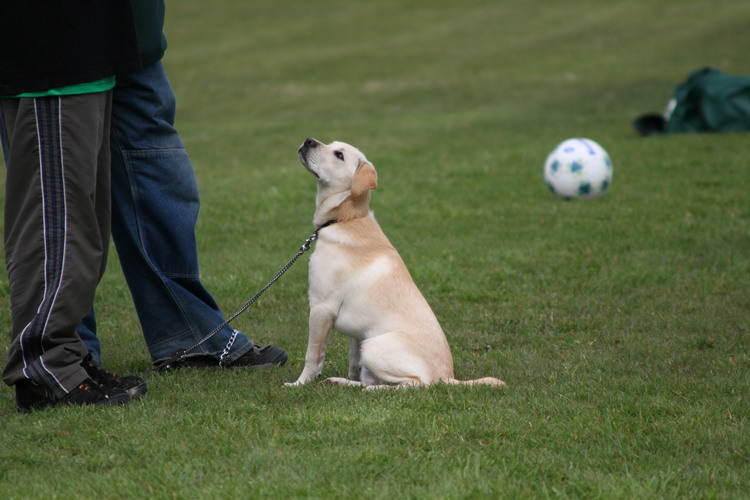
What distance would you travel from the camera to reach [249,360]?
5004mm

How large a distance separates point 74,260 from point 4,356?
138cm

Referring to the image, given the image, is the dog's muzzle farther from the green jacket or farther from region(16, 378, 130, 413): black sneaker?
region(16, 378, 130, 413): black sneaker

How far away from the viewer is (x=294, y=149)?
12.8 meters

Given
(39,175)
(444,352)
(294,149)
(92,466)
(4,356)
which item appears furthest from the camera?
(294,149)

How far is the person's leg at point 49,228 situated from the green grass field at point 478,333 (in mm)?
235

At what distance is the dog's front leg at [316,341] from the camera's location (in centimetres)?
463

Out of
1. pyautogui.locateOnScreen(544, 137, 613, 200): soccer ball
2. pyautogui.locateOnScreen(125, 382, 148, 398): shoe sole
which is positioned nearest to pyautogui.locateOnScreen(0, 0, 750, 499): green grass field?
pyautogui.locateOnScreen(125, 382, 148, 398): shoe sole

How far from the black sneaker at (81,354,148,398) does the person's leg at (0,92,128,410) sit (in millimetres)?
203

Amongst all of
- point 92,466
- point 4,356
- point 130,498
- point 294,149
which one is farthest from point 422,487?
point 294,149

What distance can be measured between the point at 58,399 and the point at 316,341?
122 cm

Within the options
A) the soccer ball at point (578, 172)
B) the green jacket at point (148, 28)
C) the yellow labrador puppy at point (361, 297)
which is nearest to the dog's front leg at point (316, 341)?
the yellow labrador puppy at point (361, 297)

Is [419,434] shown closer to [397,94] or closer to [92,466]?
[92,466]

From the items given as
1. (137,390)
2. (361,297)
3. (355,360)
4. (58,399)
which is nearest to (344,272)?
(361,297)

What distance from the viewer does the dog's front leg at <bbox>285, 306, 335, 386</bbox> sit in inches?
182
